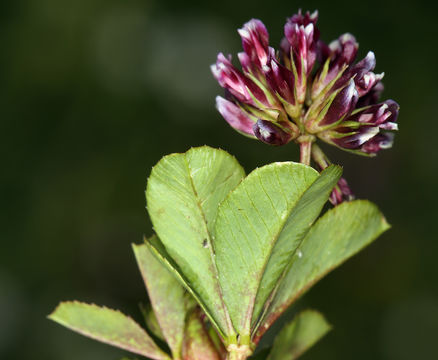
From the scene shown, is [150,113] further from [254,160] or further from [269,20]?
[269,20]

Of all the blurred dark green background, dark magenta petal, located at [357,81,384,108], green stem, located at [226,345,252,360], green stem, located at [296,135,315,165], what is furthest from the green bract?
the blurred dark green background

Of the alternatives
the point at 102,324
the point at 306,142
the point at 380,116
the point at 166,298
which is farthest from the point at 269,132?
the point at 102,324

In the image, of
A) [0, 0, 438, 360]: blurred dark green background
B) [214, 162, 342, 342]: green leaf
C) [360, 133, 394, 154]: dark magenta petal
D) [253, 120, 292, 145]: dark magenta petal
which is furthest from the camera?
[0, 0, 438, 360]: blurred dark green background

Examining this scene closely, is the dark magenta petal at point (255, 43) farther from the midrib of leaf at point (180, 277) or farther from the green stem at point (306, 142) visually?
the midrib of leaf at point (180, 277)

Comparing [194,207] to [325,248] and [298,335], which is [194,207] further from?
[298,335]

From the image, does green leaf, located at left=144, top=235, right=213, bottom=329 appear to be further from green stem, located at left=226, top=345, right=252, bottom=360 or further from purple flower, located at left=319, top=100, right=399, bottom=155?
purple flower, located at left=319, top=100, right=399, bottom=155

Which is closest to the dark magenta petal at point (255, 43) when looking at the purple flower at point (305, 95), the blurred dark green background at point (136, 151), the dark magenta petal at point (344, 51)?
the purple flower at point (305, 95)

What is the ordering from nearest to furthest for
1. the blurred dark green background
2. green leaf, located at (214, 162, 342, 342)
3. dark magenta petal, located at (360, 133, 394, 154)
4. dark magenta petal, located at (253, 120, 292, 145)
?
green leaf, located at (214, 162, 342, 342) < dark magenta petal, located at (253, 120, 292, 145) < dark magenta petal, located at (360, 133, 394, 154) < the blurred dark green background
